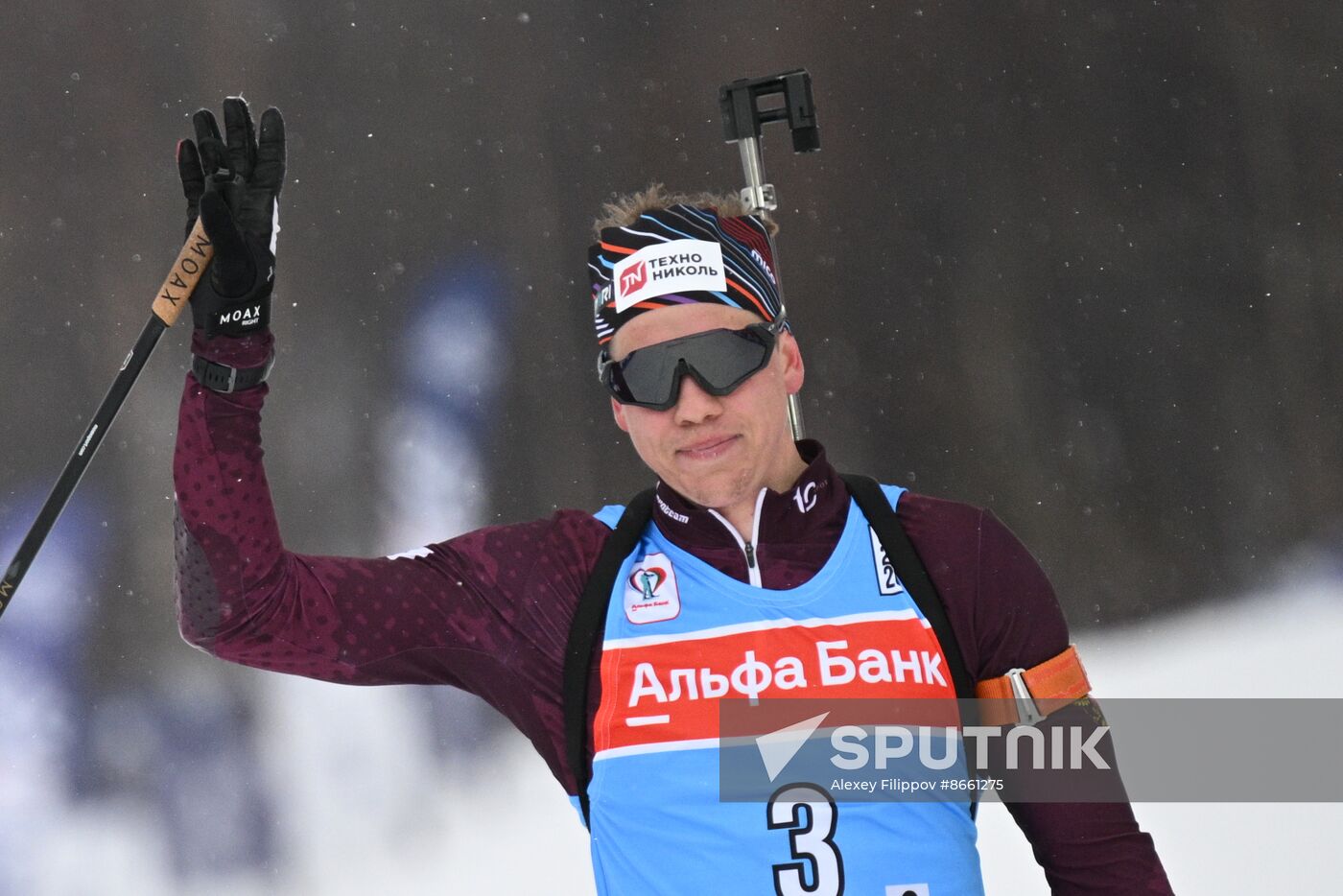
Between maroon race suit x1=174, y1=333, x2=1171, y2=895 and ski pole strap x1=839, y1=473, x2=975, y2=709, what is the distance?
0.07 ft

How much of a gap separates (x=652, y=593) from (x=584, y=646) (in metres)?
0.12

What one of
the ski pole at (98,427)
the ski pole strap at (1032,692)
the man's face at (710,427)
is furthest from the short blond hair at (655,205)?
the ski pole strap at (1032,692)

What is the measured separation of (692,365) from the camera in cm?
190

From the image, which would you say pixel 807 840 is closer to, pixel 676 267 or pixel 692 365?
pixel 692 365

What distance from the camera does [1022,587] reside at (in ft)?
6.07

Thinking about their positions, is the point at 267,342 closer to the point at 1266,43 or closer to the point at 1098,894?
the point at 1098,894

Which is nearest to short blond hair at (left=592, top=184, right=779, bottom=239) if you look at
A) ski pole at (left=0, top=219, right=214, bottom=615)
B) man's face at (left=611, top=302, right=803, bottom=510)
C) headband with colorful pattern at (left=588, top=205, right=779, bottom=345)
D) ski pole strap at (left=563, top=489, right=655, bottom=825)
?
headband with colorful pattern at (left=588, top=205, right=779, bottom=345)

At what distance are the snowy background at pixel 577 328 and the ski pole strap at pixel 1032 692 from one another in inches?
67.9

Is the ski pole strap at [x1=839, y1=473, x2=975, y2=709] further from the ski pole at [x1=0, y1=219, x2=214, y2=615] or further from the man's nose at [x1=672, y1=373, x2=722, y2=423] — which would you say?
the ski pole at [x1=0, y1=219, x2=214, y2=615]

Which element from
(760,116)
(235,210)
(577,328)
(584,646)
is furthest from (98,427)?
(577,328)

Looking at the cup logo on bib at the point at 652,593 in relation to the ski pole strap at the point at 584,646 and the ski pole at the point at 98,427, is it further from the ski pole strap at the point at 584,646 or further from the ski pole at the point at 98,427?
the ski pole at the point at 98,427

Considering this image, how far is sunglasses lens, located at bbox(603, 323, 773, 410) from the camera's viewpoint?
1889 millimetres

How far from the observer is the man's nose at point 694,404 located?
1.87 meters

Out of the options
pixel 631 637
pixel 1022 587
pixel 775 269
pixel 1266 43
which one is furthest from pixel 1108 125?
pixel 631 637
